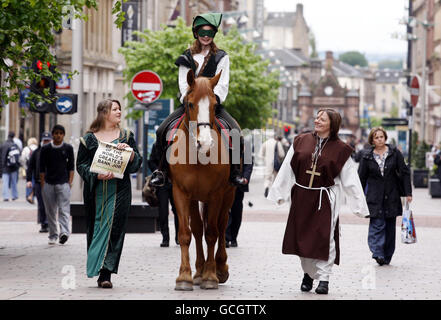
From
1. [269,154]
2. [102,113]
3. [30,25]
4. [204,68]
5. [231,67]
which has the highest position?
[231,67]

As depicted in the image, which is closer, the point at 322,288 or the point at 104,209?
the point at 322,288

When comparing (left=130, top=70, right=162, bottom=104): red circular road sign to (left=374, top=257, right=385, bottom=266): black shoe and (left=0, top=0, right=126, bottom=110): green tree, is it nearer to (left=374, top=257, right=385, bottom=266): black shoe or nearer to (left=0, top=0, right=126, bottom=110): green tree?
(left=0, top=0, right=126, bottom=110): green tree

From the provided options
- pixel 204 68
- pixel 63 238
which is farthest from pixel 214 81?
pixel 63 238

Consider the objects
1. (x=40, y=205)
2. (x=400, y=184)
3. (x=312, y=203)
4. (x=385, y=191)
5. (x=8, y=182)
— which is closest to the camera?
(x=312, y=203)

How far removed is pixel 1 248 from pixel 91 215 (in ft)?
16.6

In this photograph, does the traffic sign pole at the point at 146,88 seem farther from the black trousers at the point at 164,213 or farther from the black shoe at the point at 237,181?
the black shoe at the point at 237,181

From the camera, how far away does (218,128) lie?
10.9 metres

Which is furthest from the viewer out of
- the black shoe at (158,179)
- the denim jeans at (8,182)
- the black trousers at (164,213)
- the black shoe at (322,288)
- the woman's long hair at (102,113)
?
the denim jeans at (8,182)

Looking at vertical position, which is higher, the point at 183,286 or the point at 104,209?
the point at 104,209

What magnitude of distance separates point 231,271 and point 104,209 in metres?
2.52

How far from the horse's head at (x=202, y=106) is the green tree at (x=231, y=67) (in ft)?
72.9

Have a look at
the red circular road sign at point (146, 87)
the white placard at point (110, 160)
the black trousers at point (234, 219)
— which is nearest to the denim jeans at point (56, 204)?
the black trousers at point (234, 219)

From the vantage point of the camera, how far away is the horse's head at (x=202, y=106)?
407 inches

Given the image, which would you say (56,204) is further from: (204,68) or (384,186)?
(204,68)
